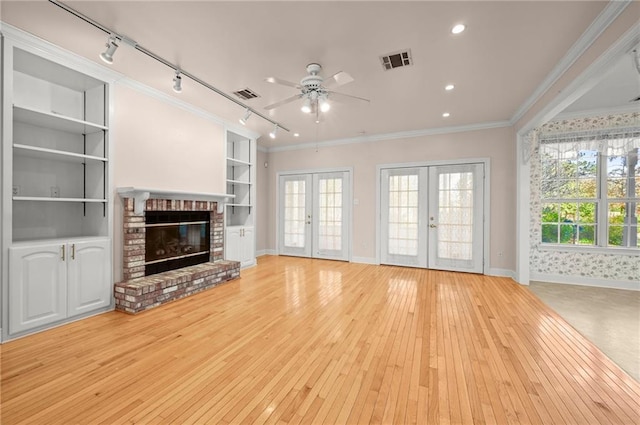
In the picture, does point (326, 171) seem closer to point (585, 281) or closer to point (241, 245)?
point (241, 245)

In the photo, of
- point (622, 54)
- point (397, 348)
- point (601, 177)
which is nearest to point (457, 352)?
point (397, 348)

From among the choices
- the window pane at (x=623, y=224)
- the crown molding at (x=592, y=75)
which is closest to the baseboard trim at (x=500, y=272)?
the window pane at (x=623, y=224)

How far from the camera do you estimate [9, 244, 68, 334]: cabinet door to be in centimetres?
254

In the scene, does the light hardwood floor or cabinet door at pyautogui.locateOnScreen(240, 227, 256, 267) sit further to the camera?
cabinet door at pyautogui.locateOnScreen(240, 227, 256, 267)

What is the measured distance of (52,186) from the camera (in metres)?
3.18

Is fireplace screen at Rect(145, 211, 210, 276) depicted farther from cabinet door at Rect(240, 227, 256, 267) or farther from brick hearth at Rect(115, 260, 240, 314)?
cabinet door at Rect(240, 227, 256, 267)

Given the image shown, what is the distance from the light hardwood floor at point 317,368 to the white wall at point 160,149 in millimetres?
1455

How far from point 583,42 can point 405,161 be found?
11.2 feet

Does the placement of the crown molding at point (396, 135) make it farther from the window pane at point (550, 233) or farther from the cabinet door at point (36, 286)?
the cabinet door at point (36, 286)

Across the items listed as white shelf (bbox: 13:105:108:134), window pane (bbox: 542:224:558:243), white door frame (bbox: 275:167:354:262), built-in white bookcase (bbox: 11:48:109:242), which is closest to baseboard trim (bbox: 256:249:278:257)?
white door frame (bbox: 275:167:354:262)

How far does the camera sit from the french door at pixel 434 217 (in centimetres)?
537

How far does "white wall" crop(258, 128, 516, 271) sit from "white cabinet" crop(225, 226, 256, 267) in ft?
4.96

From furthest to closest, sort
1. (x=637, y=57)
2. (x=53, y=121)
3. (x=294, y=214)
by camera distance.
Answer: (x=294, y=214)
(x=53, y=121)
(x=637, y=57)

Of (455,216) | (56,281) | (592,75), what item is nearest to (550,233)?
(455,216)
